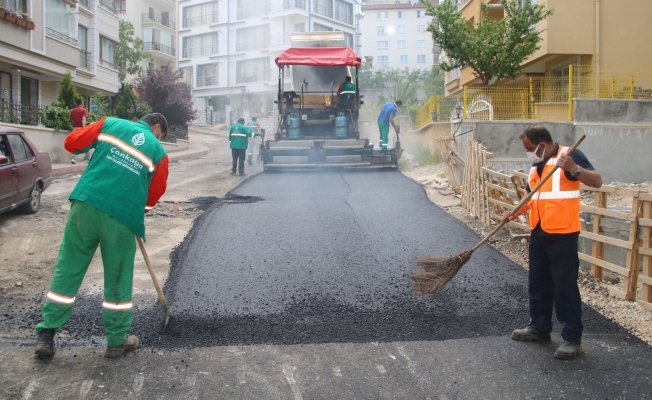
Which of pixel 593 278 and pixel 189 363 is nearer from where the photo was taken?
pixel 189 363

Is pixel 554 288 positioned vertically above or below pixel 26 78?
below

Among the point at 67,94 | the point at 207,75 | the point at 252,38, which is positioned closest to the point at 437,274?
the point at 67,94

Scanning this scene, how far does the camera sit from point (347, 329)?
4664 mm

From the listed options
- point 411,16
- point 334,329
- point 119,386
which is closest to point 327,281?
point 334,329

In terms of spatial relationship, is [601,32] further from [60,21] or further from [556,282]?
[60,21]

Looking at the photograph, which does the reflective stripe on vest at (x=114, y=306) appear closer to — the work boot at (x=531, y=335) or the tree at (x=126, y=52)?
the work boot at (x=531, y=335)

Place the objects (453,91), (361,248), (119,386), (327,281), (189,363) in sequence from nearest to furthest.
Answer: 1. (119,386)
2. (189,363)
3. (327,281)
4. (361,248)
5. (453,91)

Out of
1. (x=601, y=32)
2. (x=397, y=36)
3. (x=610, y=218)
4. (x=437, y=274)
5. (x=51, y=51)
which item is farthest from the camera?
(x=397, y=36)

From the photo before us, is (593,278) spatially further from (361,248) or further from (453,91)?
(453,91)

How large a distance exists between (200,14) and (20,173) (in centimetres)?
4055

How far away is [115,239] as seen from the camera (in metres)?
4.10

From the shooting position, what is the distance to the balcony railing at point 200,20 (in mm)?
45938

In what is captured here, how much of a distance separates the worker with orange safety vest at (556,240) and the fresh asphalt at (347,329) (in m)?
0.16

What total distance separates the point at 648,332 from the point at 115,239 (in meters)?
4.00
